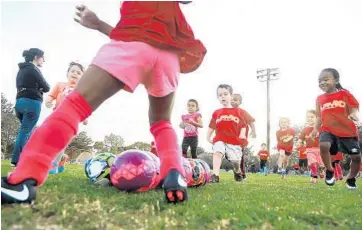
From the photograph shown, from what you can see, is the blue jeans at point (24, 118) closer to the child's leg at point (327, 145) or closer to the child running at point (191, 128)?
the child running at point (191, 128)

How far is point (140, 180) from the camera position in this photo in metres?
4.05

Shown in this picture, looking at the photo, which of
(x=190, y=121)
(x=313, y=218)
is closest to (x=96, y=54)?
(x=313, y=218)

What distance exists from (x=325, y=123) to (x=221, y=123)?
8.15ft

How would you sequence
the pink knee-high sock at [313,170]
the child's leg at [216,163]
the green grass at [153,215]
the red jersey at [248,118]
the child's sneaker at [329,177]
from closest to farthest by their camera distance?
1. the green grass at [153,215]
2. the child's sneaker at [329,177]
3. the child's leg at [216,163]
4. the red jersey at [248,118]
5. the pink knee-high sock at [313,170]

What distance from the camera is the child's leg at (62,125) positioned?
238 centimetres

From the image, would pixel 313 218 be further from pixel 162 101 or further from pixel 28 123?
pixel 28 123

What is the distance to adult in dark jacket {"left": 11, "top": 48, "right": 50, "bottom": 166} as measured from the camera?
23.8 ft

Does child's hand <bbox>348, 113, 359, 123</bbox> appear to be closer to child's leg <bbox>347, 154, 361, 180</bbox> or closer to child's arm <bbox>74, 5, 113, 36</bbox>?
child's leg <bbox>347, 154, 361, 180</bbox>

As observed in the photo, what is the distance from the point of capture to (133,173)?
4.06 metres

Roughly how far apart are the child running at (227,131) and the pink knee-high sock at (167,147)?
17.7 feet

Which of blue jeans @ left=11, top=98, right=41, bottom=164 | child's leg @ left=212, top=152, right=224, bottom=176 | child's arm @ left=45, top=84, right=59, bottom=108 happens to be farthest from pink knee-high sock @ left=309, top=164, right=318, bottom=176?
blue jeans @ left=11, top=98, right=41, bottom=164

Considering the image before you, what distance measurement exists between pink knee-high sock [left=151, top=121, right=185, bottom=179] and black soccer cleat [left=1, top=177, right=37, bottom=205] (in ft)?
3.62

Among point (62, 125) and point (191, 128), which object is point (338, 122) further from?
point (62, 125)

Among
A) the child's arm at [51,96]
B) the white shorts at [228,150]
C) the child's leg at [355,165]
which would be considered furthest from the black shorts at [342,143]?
the child's arm at [51,96]
